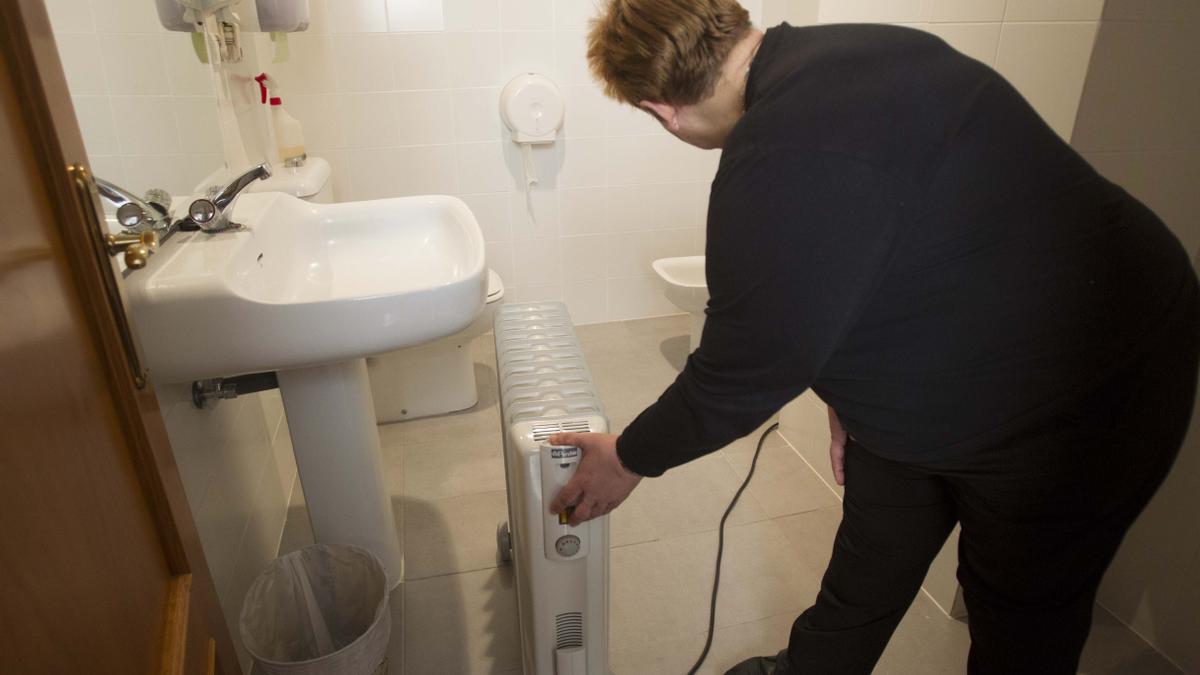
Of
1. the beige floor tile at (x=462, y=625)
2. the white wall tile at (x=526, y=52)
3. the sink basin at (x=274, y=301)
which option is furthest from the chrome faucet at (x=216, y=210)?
the white wall tile at (x=526, y=52)

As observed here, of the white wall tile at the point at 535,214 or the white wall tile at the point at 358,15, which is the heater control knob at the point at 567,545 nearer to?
the white wall tile at the point at 535,214

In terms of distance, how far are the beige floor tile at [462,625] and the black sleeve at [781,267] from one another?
906mm

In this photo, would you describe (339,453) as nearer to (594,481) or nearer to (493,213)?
(594,481)

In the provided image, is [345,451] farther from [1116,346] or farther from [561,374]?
[1116,346]

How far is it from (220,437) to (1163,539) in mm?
1821

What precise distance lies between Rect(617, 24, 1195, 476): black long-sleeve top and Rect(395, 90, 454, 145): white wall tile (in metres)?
1.92

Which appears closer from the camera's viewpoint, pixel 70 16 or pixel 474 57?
pixel 70 16

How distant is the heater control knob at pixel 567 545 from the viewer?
3.49 ft

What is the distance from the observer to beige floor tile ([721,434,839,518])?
1.94 metres

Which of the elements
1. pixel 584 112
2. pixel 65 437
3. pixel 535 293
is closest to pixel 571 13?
pixel 584 112

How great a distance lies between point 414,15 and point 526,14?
14.7 inches

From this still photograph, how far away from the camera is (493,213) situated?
2.74 metres

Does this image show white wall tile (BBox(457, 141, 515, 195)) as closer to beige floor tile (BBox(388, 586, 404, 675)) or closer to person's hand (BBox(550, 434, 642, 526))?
beige floor tile (BBox(388, 586, 404, 675))

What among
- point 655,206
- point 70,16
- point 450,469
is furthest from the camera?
point 655,206
